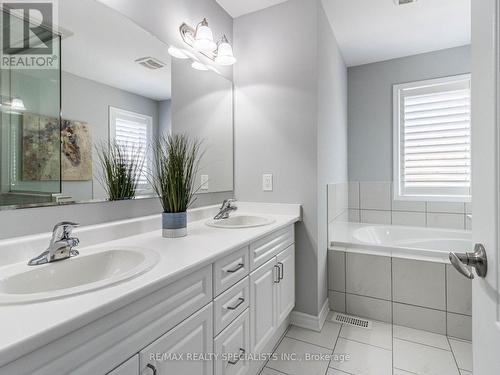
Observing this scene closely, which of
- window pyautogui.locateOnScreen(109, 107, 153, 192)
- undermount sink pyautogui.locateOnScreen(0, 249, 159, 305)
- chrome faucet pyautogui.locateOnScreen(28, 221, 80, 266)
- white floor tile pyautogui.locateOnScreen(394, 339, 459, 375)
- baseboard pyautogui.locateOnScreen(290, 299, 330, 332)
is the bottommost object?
white floor tile pyautogui.locateOnScreen(394, 339, 459, 375)

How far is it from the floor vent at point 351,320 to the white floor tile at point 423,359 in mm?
248

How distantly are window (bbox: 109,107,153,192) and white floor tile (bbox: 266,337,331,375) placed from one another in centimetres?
133

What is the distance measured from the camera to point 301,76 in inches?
76.9

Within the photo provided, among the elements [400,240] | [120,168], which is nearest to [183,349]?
[120,168]

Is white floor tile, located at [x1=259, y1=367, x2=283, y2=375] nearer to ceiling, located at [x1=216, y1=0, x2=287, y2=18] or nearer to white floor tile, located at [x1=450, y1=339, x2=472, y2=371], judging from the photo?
white floor tile, located at [x1=450, y1=339, x2=472, y2=371]

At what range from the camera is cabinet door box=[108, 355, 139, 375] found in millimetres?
666

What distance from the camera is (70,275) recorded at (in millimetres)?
915

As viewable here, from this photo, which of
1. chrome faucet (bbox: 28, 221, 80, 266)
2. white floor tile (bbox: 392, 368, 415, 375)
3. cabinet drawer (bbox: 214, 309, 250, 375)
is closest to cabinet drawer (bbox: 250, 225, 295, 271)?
cabinet drawer (bbox: 214, 309, 250, 375)

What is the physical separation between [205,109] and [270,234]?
105 centimetres

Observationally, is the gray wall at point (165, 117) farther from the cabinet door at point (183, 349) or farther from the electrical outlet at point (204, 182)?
the cabinet door at point (183, 349)

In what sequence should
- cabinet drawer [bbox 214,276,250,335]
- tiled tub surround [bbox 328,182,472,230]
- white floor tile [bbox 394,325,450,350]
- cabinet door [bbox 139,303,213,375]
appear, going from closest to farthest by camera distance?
1. cabinet door [bbox 139,303,213,375]
2. cabinet drawer [bbox 214,276,250,335]
3. white floor tile [bbox 394,325,450,350]
4. tiled tub surround [bbox 328,182,472,230]

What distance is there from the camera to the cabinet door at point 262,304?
4.46 feet

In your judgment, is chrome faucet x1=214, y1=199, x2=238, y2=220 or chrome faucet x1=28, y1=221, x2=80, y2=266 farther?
chrome faucet x1=214, y1=199, x2=238, y2=220

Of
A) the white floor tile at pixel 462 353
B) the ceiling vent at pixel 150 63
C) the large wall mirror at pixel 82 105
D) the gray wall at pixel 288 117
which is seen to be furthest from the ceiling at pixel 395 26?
the white floor tile at pixel 462 353
